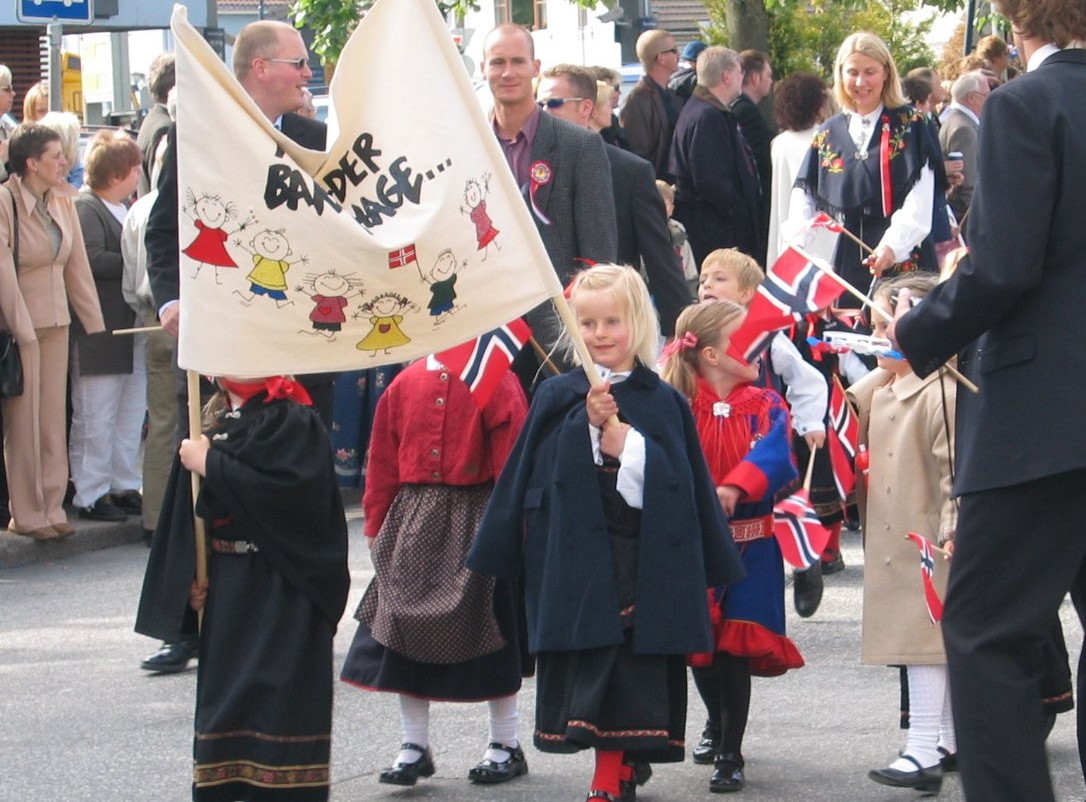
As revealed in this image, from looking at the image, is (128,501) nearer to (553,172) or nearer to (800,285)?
(553,172)

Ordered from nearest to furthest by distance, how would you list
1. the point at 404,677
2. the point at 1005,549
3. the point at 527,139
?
1. the point at 1005,549
2. the point at 404,677
3. the point at 527,139

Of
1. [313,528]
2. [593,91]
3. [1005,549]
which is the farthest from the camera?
[593,91]

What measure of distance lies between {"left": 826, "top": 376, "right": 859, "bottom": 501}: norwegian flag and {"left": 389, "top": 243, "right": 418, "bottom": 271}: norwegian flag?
1842mm

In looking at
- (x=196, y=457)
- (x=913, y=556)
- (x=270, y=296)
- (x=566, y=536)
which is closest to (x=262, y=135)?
(x=270, y=296)

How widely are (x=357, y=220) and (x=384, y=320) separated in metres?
0.26

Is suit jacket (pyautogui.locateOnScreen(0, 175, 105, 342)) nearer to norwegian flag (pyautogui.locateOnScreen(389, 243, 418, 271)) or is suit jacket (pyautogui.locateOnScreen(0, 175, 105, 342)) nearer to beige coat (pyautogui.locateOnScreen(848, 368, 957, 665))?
norwegian flag (pyautogui.locateOnScreen(389, 243, 418, 271))

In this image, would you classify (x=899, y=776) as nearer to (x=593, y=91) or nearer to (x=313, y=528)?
(x=313, y=528)

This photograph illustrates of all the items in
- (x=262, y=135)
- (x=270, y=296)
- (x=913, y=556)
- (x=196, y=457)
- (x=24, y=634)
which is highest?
(x=262, y=135)

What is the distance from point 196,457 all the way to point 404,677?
1056mm

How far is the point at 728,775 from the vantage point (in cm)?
550

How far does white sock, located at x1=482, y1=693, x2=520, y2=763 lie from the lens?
18.7 feet

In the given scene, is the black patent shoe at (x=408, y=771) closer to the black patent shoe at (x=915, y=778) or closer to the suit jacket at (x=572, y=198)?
the black patent shoe at (x=915, y=778)

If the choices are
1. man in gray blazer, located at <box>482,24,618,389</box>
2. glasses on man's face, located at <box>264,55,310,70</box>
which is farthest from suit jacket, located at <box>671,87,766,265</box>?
glasses on man's face, located at <box>264,55,310,70</box>

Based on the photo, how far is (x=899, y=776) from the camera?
17.7 ft
